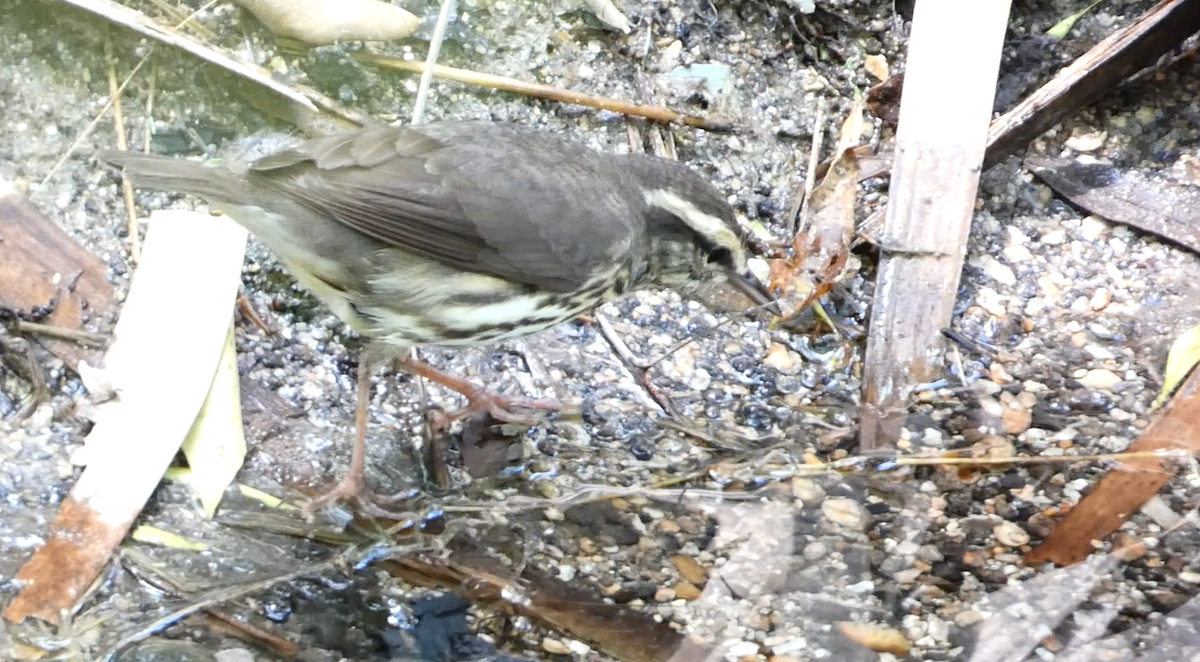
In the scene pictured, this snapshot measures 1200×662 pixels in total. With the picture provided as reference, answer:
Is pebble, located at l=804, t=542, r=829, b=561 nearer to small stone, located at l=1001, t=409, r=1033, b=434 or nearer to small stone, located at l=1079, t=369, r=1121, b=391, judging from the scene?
small stone, located at l=1001, t=409, r=1033, b=434

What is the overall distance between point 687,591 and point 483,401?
34.1 inches

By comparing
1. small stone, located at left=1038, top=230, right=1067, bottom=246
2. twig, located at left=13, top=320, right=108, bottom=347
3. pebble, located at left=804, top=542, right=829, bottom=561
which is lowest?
pebble, located at left=804, top=542, right=829, bottom=561

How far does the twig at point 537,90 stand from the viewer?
4008mm

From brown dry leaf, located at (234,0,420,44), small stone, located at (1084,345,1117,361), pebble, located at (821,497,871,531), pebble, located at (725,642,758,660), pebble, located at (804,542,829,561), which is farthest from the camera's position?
brown dry leaf, located at (234,0,420,44)

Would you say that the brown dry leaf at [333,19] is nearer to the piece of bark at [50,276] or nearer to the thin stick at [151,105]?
the thin stick at [151,105]

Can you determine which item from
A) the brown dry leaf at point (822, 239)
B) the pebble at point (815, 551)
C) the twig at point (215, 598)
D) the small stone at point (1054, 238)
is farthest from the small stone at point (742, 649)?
the small stone at point (1054, 238)

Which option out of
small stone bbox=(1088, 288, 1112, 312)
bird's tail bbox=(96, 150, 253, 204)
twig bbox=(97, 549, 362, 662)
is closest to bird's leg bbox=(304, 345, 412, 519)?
twig bbox=(97, 549, 362, 662)

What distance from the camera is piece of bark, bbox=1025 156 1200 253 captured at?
4000 millimetres

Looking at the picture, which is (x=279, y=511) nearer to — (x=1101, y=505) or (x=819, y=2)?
(x=1101, y=505)

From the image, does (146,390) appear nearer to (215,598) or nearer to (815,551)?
(215,598)

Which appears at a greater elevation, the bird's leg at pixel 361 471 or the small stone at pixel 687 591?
the bird's leg at pixel 361 471

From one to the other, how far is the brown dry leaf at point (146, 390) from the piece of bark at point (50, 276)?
3.2 inches

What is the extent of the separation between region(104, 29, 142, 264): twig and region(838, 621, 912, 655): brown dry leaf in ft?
6.41

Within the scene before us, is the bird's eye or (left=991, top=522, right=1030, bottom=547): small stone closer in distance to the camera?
(left=991, top=522, right=1030, bottom=547): small stone
